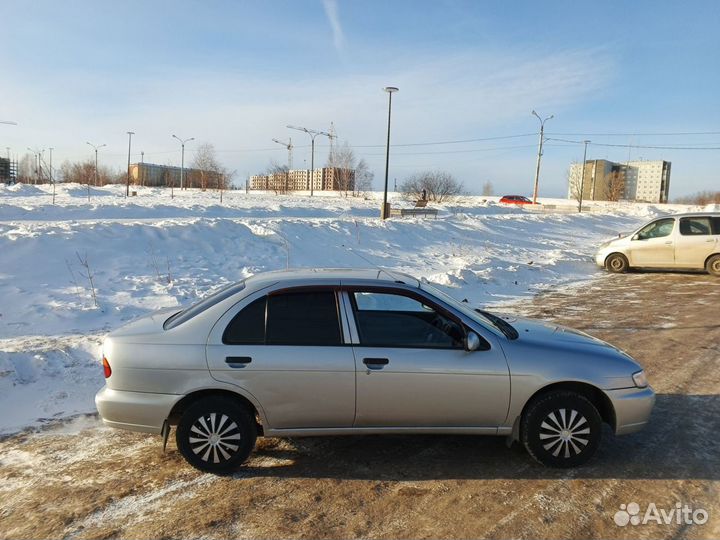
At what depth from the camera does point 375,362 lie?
161 inches

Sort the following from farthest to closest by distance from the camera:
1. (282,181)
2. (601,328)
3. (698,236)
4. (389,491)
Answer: (282,181) < (698,236) < (601,328) < (389,491)

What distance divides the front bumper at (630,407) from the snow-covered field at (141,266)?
4.92m

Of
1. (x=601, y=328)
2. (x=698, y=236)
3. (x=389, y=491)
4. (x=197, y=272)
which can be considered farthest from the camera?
(x=698, y=236)

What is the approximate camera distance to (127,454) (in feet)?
14.9

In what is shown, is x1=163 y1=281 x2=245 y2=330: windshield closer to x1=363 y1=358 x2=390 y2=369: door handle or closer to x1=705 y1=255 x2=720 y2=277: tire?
x1=363 y1=358 x2=390 y2=369: door handle

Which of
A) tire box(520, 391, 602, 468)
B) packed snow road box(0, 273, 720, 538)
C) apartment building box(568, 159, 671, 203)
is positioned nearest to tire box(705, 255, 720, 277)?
packed snow road box(0, 273, 720, 538)

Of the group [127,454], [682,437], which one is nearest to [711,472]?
[682,437]

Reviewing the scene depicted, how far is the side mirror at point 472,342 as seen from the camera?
4113mm

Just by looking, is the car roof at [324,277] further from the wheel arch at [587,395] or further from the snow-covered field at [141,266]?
the snow-covered field at [141,266]

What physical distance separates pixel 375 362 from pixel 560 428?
153 centimetres

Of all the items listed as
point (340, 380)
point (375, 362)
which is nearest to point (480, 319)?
point (375, 362)

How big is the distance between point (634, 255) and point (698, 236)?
1680 millimetres

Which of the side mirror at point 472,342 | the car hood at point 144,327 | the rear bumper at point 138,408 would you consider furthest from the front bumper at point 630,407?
the car hood at point 144,327

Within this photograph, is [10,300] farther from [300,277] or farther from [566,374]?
[566,374]
